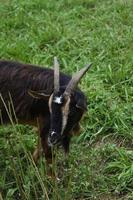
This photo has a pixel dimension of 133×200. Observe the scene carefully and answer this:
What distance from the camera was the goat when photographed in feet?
14.9

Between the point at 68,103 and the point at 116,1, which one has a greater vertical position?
the point at 116,1

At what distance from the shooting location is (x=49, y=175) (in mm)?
4723

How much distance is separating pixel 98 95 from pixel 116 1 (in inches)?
117

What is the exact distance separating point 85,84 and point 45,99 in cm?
176

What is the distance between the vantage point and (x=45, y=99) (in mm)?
4789

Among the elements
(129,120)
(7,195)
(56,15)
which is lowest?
(7,195)

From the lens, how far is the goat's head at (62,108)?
14.7 feet

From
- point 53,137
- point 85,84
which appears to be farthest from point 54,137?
point 85,84

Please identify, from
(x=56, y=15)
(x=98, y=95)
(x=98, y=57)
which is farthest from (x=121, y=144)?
(x=56, y=15)

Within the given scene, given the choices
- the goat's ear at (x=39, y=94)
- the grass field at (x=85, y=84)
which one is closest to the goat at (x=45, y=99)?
the goat's ear at (x=39, y=94)

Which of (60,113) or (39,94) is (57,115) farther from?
(39,94)

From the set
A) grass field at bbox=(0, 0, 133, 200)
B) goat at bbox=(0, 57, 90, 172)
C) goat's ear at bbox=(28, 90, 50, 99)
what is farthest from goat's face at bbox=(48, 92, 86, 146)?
grass field at bbox=(0, 0, 133, 200)

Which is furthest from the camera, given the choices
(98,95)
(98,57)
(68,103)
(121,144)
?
(98,57)

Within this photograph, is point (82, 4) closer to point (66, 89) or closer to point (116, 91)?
point (116, 91)
